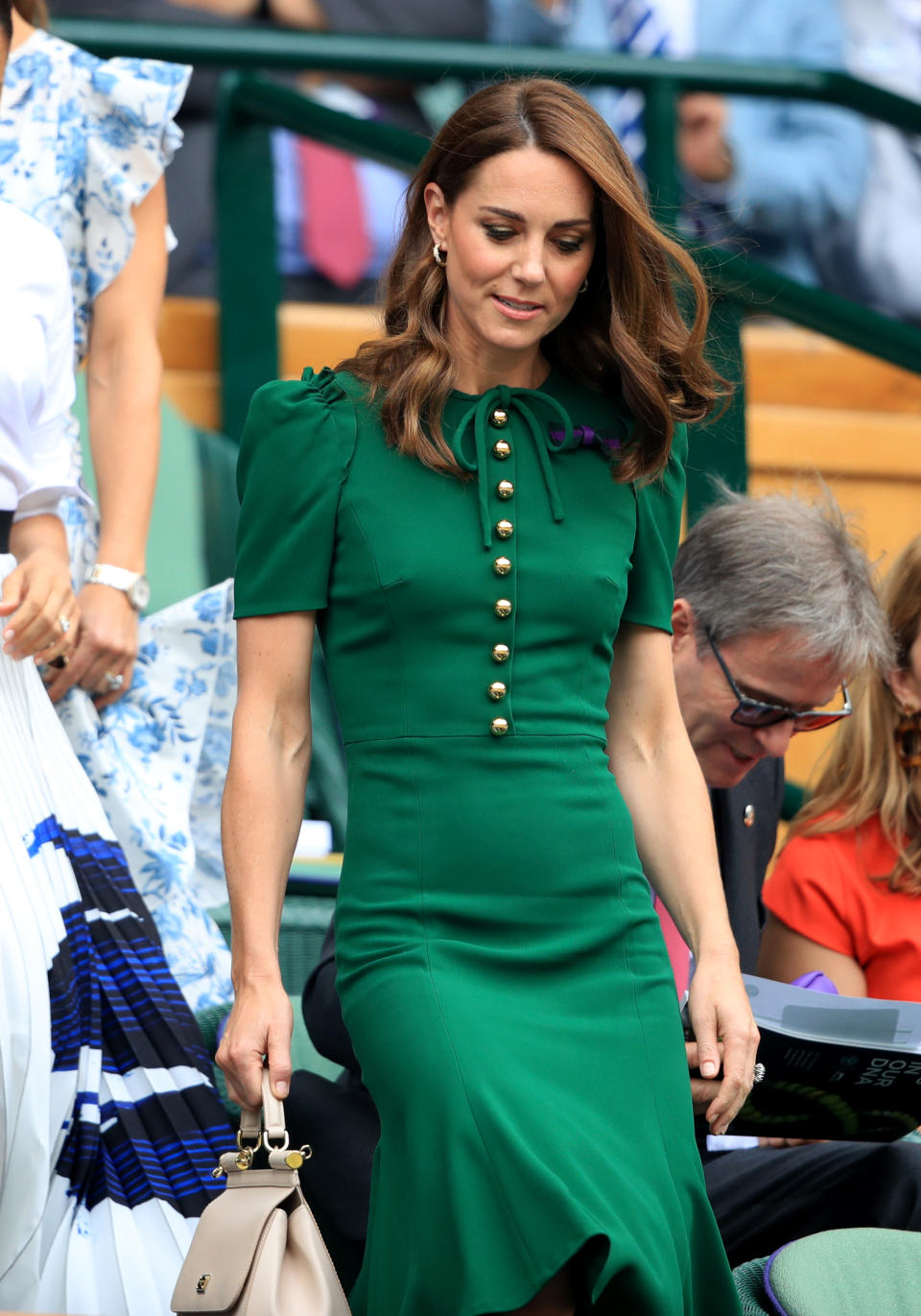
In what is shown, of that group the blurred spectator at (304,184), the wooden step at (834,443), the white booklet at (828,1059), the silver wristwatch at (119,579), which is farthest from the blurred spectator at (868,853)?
the blurred spectator at (304,184)

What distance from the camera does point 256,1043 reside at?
1.86 m

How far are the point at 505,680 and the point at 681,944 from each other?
837 mm

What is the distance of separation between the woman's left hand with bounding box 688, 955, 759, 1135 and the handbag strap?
44 cm

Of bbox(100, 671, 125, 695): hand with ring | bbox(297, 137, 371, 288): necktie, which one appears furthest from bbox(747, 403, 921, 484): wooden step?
bbox(100, 671, 125, 695): hand with ring

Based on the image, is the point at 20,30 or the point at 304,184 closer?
the point at 20,30

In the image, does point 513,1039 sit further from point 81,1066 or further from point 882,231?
point 882,231

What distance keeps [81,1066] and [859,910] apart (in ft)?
4.27

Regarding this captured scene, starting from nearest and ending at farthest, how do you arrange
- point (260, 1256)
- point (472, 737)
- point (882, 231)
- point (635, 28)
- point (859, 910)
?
1. point (260, 1256)
2. point (472, 737)
3. point (859, 910)
4. point (635, 28)
5. point (882, 231)

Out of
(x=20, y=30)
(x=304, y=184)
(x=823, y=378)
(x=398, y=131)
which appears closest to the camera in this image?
(x=20, y=30)

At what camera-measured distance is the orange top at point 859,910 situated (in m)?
2.98

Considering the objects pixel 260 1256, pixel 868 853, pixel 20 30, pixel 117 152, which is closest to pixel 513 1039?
pixel 260 1256

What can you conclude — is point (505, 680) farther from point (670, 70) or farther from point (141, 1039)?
point (670, 70)

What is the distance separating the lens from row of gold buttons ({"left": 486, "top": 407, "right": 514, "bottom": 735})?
6.34 feet

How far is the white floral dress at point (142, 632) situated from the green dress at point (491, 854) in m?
0.65
